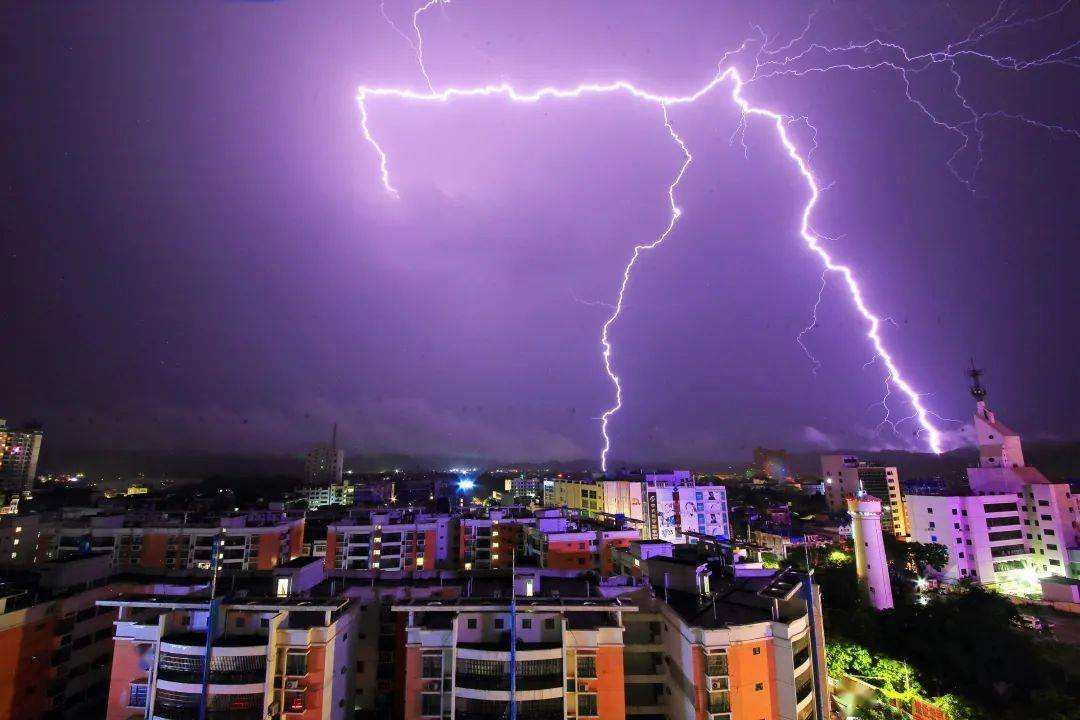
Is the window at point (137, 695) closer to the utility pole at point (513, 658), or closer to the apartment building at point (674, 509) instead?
the utility pole at point (513, 658)

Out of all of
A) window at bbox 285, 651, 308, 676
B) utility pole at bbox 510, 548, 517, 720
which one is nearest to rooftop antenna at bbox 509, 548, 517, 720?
utility pole at bbox 510, 548, 517, 720

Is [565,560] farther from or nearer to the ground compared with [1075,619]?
farther from the ground

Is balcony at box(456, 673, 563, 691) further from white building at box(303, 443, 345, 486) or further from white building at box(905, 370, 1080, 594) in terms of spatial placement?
white building at box(303, 443, 345, 486)

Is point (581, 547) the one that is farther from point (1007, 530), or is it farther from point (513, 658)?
point (1007, 530)

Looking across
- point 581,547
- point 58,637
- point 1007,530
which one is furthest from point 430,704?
point 1007,530

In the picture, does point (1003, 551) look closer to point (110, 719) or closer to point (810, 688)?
point (810, 688)

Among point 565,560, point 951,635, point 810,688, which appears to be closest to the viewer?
point 810,688

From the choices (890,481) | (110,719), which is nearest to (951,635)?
(110,719)
